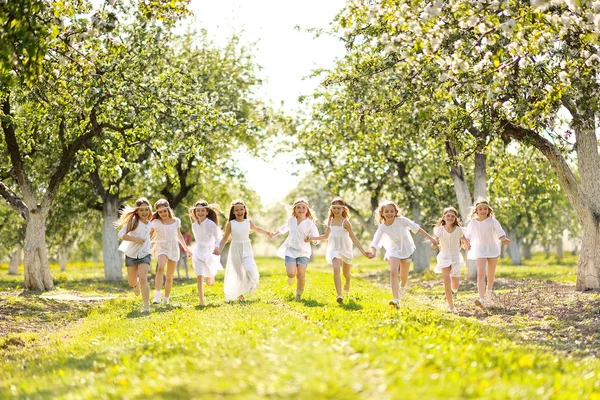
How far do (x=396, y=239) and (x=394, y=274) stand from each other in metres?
0.82

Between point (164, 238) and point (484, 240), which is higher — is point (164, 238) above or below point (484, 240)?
above

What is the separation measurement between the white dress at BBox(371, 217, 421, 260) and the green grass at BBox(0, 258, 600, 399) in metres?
2.72

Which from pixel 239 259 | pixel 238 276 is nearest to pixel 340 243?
pixel 239 259

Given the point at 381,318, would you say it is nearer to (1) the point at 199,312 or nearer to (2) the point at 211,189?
(1) the point at 199,312

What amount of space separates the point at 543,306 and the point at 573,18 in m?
6.89

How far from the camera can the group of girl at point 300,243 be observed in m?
15.4

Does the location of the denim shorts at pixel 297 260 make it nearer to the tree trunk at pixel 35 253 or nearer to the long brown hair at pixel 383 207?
the long brown hair at pixel 383 207

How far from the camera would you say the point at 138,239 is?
15.5 metres

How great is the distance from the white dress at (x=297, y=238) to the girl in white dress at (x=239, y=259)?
1.72ft

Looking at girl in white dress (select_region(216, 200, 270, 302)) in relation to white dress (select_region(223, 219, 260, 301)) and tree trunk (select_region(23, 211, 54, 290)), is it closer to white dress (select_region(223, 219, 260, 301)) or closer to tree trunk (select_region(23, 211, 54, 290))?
white dress (select_region(223, 219, 260, 301))

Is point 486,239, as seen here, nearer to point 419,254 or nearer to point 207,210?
point 207,210

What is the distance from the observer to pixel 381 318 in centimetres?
1153

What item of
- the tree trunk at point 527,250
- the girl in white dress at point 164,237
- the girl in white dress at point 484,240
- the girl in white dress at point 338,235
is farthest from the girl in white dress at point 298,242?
the tree trunk at point 527,250

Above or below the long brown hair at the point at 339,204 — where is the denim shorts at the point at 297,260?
below
